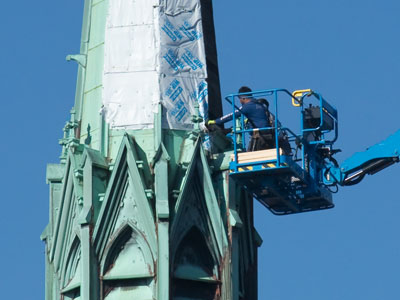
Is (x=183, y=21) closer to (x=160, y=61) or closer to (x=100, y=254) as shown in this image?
(x=160, y=61)

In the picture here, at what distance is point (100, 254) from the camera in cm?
4728

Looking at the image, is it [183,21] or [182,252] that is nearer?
[182,252]

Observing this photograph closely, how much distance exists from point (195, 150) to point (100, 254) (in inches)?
148

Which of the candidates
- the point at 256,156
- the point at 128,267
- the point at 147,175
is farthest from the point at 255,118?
the point at 128,267

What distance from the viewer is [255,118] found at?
4922 centimetres

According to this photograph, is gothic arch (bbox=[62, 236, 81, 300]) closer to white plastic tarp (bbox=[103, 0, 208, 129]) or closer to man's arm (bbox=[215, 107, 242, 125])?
white plastic tarp (bbox=[103, 0, 208, 129])

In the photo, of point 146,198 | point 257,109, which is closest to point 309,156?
point 257,109

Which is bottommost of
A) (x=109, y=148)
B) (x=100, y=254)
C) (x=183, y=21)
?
(x=100, y=254)

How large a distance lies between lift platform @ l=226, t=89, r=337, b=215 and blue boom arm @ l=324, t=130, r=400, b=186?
0.43 meters

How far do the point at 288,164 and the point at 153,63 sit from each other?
4738 mm

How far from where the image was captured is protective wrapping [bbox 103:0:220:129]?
4916 centimetres

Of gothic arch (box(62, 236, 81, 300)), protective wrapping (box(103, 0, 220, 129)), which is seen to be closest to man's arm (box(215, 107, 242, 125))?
protective wrapping (box(103, 0, 220, 129))

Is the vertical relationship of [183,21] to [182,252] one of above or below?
above

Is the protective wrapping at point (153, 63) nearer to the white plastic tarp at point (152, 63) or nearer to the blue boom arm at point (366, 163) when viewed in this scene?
the white plastic tarp at point (152, 63)
